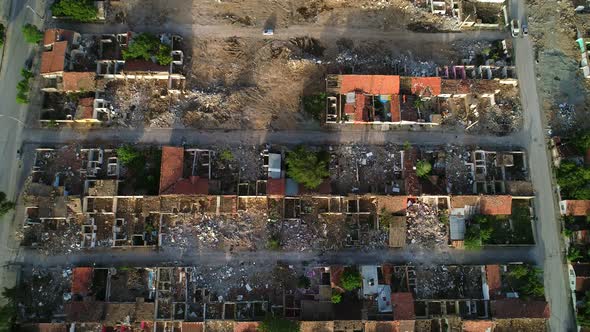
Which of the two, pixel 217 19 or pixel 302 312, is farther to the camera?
pixel 217 19

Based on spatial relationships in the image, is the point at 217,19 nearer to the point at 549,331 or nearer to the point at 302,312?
the point at 302,312

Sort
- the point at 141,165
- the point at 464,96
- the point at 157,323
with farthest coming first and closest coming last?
the point at 464,96 < the point at 141,165 < the point at 157,323

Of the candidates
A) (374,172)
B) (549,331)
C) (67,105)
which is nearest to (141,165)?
(67,105)

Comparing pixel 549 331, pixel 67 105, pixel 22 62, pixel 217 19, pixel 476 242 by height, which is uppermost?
pixel 217 19

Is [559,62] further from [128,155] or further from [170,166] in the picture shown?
[128,155]

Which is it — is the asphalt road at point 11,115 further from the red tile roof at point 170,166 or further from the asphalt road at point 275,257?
the red tile roof at point 170,166

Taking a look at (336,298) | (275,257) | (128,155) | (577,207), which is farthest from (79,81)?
(577,207)

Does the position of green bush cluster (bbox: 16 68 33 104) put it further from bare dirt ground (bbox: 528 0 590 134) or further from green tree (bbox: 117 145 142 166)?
bare dirt ground (bbox: 528 0 590 134)
